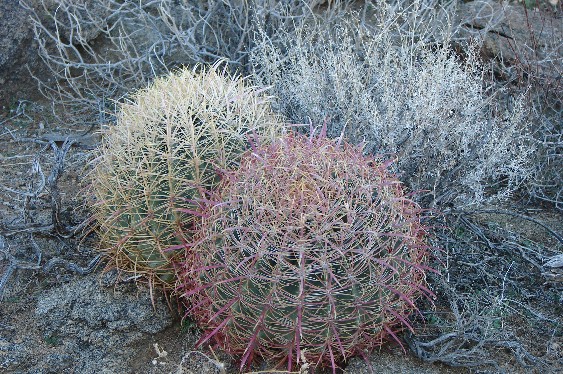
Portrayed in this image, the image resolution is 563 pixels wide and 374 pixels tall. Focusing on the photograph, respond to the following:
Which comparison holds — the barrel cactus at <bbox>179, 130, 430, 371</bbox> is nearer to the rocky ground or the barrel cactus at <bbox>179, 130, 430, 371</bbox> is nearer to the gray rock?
the rocky ground

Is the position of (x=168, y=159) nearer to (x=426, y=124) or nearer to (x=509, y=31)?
(x=426, y=124)

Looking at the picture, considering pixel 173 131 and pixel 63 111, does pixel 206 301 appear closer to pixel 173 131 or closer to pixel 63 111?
pixel 173 131

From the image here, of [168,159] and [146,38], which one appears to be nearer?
[168,159]

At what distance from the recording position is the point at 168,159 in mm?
2932

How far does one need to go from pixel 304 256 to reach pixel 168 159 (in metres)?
0.82

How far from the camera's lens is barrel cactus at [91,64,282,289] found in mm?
2975

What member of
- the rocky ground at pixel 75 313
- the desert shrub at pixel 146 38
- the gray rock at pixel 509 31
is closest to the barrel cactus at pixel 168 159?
the rocky ground at pixel 75 313

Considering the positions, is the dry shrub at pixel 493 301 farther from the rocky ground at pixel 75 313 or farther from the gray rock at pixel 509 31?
the gray rock at pixel 509 31

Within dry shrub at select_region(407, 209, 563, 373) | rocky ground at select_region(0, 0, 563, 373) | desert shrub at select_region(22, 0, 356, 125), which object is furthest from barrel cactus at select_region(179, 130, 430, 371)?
desert shrub at select_region(22, 0, 356, 125)

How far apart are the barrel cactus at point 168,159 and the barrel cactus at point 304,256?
0.25m

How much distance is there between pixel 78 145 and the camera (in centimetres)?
500

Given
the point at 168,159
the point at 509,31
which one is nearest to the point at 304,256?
the point at 168,159

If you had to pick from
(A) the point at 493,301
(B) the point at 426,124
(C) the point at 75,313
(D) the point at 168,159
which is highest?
(B) the point at 426,124

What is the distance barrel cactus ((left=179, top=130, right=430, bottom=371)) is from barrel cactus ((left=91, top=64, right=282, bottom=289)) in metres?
0.25
